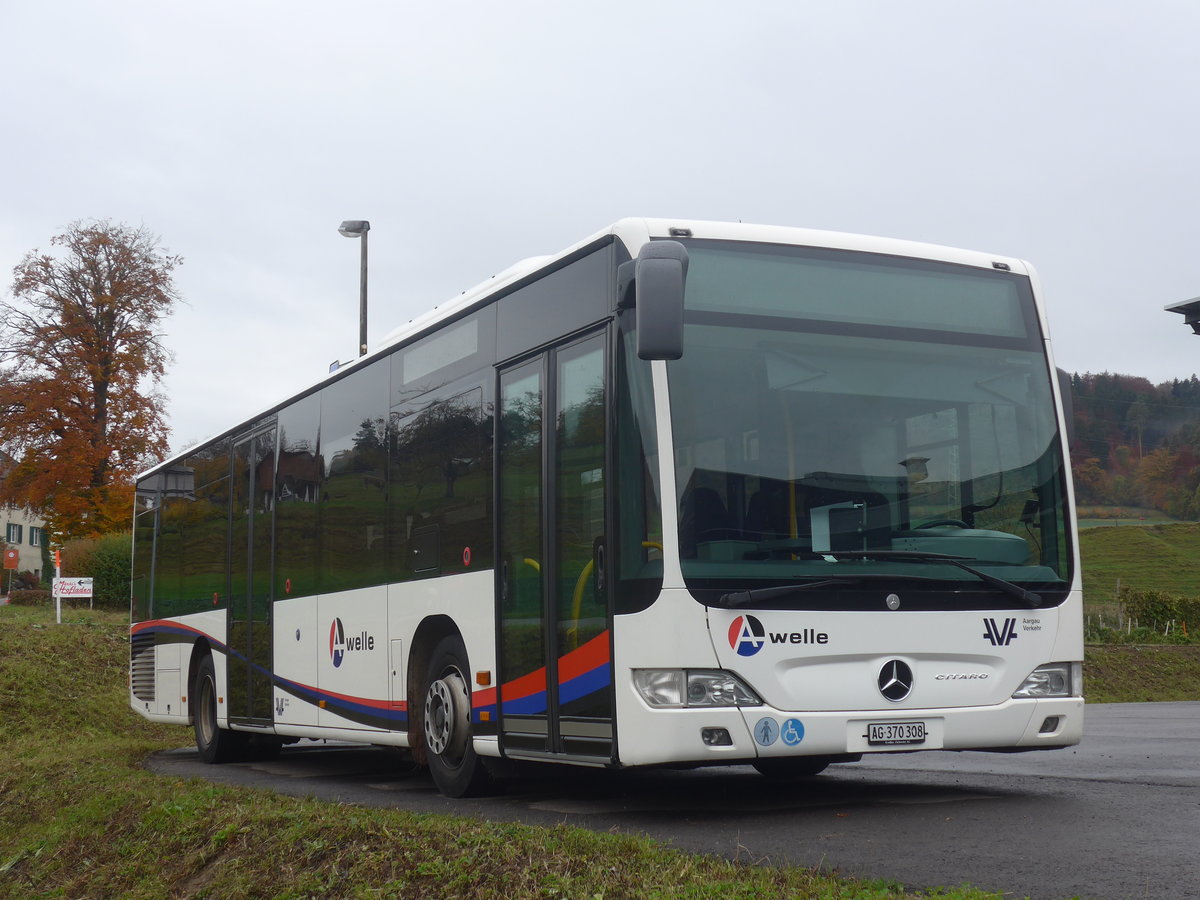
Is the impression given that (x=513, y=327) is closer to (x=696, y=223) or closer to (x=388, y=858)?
(x=696, y=223)

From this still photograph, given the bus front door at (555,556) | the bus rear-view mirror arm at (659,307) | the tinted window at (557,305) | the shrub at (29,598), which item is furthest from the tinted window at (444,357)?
the shrub at (29,598)

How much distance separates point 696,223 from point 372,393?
14.6 feet

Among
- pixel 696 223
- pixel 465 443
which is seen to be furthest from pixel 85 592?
pixel 696 223

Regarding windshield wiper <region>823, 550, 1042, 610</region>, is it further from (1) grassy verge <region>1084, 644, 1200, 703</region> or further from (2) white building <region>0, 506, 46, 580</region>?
(2) white building <region>0, 506, 46, 580</region>

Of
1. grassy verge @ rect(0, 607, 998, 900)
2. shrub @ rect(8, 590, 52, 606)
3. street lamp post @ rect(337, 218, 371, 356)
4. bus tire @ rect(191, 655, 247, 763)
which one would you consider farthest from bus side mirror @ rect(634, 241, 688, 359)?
shrub @ rect(8, 590, 52, 606)

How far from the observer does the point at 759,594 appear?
796 cm

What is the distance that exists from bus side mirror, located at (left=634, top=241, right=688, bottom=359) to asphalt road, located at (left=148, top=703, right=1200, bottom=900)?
8.02 feet

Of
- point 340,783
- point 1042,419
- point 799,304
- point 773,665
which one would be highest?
point 799,304

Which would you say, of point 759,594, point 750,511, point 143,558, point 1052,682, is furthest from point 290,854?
point 143,558

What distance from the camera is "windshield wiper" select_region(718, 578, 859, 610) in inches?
312

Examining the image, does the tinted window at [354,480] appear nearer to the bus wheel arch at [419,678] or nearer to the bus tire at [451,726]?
the bus wheel arch at [419,678]

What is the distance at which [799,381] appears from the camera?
331 inches

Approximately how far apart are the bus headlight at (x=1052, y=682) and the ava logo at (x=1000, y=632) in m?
0.26

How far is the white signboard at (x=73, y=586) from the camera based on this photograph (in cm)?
3100
